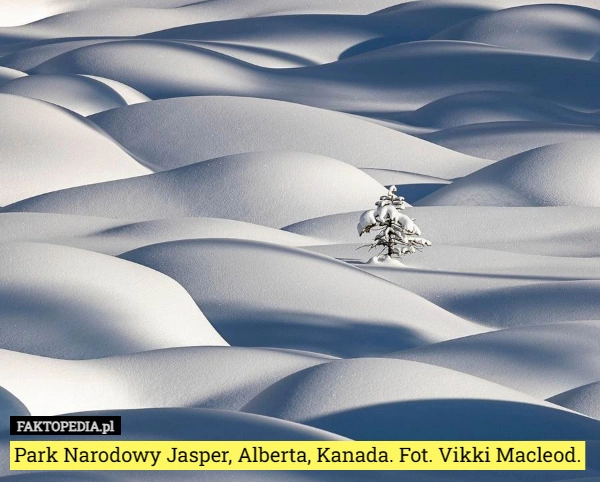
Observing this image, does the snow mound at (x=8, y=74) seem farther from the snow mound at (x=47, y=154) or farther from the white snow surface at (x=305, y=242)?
the snow mound at (x=47, y=154)

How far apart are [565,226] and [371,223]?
2451 mm

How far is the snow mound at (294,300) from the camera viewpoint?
6500 millimetres

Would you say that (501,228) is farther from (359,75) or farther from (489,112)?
(359,75)

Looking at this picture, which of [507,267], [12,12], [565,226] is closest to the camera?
[507,267]

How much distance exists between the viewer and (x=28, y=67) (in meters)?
17.7

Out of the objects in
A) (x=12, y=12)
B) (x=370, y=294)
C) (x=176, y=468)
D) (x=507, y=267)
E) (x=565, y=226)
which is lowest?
(x=176, y=468)

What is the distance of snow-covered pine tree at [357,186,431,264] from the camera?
7758mm

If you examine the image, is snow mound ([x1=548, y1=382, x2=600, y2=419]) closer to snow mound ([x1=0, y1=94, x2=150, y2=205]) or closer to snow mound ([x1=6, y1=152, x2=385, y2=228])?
snow mound ([x1=6, y1=152, x2=385, y2=228])

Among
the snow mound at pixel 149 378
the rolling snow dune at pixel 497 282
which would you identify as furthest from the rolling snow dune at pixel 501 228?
the snow mound at pixel 149 378

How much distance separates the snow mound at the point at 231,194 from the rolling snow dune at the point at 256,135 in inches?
63.0

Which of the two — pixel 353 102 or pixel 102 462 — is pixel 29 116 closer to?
pixel 353 102

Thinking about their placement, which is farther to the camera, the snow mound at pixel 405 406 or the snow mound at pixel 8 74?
the snow mound at pixel 8 74

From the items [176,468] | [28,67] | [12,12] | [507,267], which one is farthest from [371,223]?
[12,12]

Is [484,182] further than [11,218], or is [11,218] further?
[484,182]
